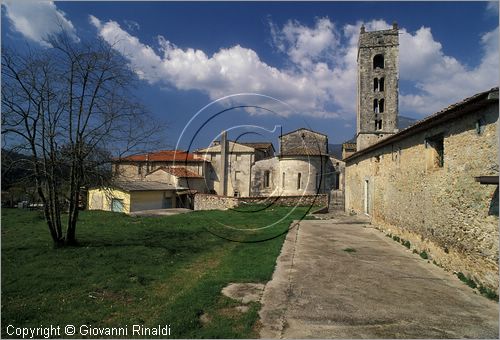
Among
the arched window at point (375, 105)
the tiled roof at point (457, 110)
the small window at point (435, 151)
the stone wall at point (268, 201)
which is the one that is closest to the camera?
the tiled roof at point (457, 110)

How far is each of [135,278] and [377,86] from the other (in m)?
26.8

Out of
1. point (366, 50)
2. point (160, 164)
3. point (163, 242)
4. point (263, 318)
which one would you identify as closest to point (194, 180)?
point (160, 164)

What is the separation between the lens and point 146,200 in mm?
29281

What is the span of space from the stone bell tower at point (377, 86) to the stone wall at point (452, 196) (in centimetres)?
1440

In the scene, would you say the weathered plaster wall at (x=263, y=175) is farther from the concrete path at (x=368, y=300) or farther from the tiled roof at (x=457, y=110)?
the concrete path at (x=368, y=300)

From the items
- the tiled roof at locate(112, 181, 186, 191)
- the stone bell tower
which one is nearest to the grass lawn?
the tiled roof at locate(112, 181, 186, 191)

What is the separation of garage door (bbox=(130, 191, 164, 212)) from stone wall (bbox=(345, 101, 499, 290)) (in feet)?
69.9

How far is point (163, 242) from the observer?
1246cm

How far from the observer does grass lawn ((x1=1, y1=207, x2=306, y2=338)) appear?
17.4 feet

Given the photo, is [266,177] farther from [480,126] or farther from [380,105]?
[480,126]

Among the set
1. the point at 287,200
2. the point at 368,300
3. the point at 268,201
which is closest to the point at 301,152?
the point at 287,200

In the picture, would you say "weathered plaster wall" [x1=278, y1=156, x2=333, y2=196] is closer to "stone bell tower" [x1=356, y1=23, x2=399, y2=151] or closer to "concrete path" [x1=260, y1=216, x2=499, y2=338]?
"stone bell tower" [x1=356, y1=23, x2=399, y2=151]

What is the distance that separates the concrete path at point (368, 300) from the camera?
16.4 feet

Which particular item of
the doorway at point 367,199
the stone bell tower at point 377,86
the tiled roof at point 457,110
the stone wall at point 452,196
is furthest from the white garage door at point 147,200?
the tiled roof at point 457,110
